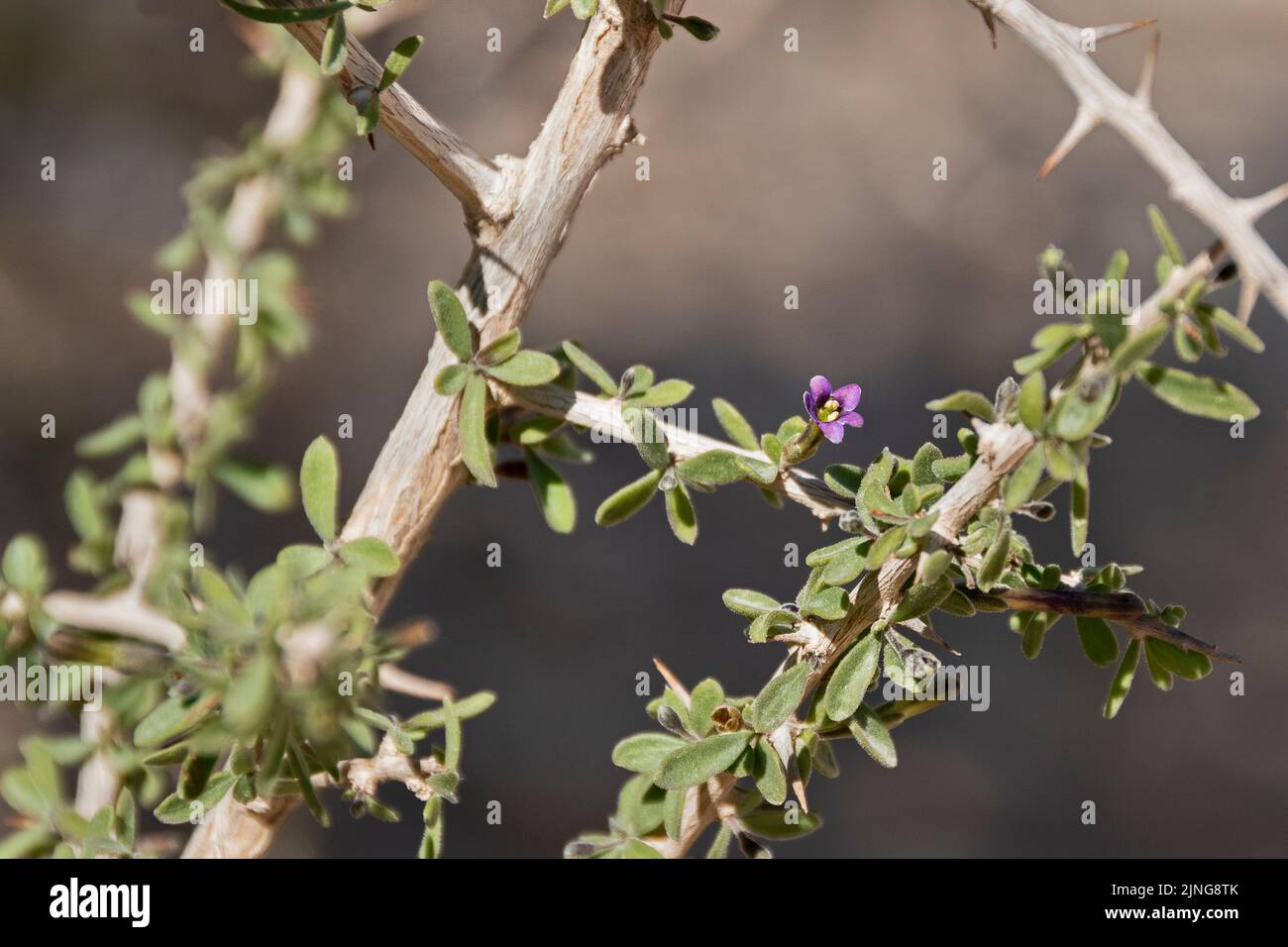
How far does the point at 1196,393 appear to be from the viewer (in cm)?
52

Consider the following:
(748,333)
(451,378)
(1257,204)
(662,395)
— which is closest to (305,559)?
(451,378)

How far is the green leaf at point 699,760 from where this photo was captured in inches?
26.3

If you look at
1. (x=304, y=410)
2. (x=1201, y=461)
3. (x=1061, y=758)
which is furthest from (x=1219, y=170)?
(x=304, y=410)

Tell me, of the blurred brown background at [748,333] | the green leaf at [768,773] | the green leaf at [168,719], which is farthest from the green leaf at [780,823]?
the blurred brown background at [748,333]

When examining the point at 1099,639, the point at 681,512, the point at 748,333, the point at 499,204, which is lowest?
the point at 1099,639

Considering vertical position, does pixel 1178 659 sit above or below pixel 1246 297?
below

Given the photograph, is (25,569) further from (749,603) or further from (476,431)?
(749,603)

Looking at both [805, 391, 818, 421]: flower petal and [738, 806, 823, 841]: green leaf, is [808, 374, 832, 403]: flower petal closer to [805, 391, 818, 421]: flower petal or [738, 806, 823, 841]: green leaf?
[805, 391, 818, 421]: flower petal

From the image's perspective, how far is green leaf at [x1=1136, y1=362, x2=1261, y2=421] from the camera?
0.51m

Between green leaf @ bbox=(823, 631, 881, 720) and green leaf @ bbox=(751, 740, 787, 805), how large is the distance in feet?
0.17

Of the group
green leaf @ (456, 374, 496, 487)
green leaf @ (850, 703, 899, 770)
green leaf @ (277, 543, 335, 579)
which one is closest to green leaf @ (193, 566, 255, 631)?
green leaf @ (277, 543, 335, 579)

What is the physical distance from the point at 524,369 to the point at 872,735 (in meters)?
0.33

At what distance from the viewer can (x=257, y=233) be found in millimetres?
1162
